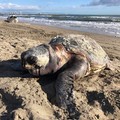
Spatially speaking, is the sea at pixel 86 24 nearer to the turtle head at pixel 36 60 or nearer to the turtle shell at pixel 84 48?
the turtle shell at pixel 84 48

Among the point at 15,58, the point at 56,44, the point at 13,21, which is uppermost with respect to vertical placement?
the point at 56,44

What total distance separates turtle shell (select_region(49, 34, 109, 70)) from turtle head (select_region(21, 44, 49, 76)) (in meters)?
0.61

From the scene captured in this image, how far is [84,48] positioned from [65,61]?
60 cm

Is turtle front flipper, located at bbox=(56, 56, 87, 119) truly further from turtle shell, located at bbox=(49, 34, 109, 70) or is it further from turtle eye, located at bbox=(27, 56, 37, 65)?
turtle eye, located at bbox=(27, 56, 37, 65)

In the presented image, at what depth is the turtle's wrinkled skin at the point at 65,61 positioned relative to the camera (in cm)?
532

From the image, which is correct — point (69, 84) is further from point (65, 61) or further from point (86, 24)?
point (86, 24)

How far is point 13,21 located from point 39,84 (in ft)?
66.5

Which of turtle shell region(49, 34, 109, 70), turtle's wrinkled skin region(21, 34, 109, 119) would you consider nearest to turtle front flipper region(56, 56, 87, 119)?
turtle's wrinkled skin region(21, 34, 109, 119)

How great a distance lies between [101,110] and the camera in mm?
4871

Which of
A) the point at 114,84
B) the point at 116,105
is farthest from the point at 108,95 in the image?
the point at 114,84

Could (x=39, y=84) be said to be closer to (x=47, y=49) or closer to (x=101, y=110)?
(x=47, y=49)

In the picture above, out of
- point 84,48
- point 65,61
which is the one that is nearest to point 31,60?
point 65,61

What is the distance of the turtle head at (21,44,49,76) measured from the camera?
5.66 metres

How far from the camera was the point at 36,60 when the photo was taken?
5652 mm
